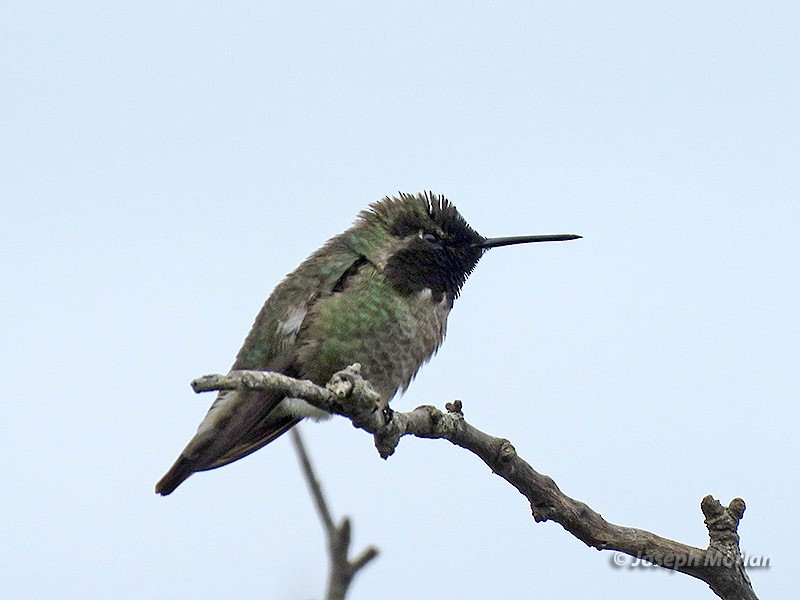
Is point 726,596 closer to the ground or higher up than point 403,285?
closer to the ground

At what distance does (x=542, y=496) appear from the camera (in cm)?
512

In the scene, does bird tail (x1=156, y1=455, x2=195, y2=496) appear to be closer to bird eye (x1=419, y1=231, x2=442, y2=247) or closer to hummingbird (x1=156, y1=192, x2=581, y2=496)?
hummingbird (x1=156, y1=192, x2=581, y2=496)

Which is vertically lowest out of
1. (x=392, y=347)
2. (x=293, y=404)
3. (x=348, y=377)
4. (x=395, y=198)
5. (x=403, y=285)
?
(x=348, y=377)

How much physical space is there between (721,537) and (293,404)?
2823 millimetres

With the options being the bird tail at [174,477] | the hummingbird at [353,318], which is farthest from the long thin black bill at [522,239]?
the bird tail at [174,477]

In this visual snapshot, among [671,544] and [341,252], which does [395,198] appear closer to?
[341,252]

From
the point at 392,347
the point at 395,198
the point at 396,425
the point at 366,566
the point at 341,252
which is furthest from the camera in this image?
the point at 395,198

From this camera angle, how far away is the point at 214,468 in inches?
272

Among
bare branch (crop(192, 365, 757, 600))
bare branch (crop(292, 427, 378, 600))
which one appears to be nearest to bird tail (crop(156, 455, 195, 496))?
bare branch (crop(192, 365, 757, 600))

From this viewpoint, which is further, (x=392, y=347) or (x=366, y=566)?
(x=392, y=347)

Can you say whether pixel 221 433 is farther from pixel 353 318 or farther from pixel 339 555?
pixel 339 555

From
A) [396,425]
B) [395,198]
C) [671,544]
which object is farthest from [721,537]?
[395,198]

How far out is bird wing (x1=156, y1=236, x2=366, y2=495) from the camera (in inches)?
263

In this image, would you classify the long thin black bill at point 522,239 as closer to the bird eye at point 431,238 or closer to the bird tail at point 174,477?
the bird eye at point 431,238
